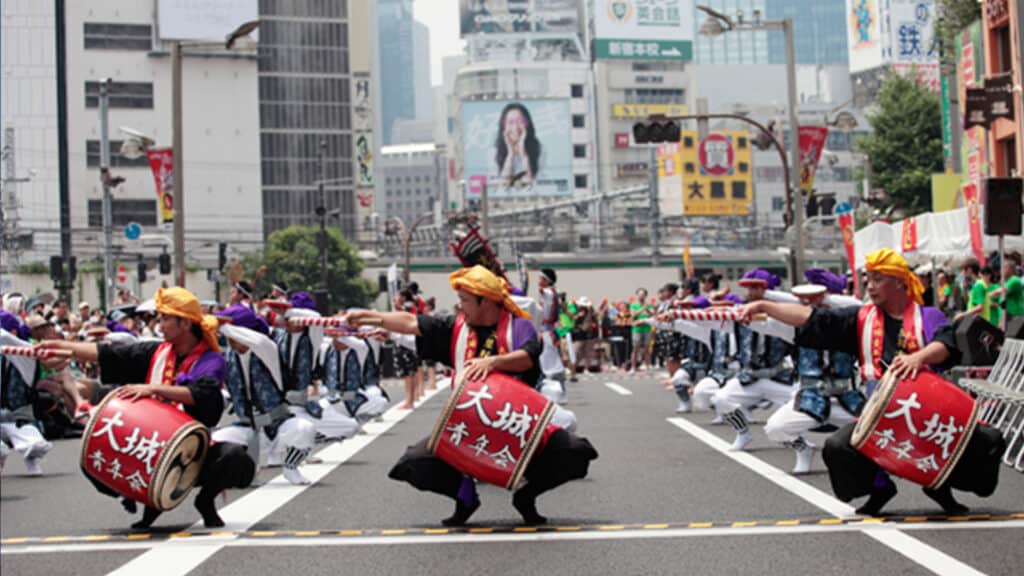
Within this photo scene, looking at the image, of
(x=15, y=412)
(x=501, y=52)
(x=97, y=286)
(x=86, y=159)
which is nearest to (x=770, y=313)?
(x=15, y=412)

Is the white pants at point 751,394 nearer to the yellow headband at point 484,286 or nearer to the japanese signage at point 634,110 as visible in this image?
the yellow headband at point 484,286

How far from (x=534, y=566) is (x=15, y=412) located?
7934 millimetres

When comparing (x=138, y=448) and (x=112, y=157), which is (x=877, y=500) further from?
(x=112, y=157)

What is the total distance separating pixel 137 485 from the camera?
28.1 ft

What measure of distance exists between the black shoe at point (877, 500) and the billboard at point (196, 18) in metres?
89.5

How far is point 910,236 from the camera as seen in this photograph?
93.6ft

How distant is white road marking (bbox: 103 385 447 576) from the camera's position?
8.02 meters

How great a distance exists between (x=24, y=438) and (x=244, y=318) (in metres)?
4.38

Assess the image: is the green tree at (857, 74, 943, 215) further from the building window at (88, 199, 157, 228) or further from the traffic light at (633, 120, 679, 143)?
the building window at (88, 199, 157, 228)

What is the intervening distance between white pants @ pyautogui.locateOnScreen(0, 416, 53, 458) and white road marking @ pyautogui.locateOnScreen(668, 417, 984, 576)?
6.29m

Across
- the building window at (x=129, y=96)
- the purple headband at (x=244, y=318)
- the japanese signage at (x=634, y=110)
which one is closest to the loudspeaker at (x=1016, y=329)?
the purple headband at (x=244, y=318)

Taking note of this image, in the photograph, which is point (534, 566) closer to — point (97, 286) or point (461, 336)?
point (461, 336)

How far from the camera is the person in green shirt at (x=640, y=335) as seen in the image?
111ft

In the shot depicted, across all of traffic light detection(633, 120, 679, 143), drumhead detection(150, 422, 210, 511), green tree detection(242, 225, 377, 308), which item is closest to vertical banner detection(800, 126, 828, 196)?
traffic light detection(633, 120, 679, 143)
